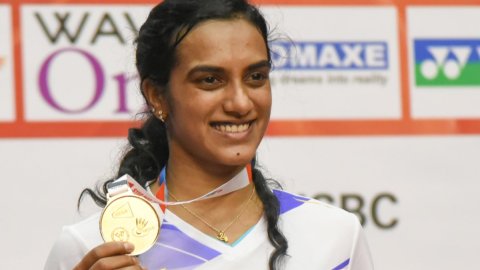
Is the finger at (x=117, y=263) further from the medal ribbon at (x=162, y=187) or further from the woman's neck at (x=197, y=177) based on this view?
the woman's neck at (x=197, y=177)

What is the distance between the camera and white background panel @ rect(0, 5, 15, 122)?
9.70 feet

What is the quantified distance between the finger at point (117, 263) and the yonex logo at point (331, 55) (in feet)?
4.23

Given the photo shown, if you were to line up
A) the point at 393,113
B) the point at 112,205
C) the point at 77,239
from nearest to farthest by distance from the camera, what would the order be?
the point at 112,205 < the point at 77,239 < the point at 393,113

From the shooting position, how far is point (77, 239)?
81.3 inches

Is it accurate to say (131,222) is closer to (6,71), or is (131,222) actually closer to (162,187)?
(162,187)

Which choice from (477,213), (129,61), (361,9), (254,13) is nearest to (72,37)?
(129,61)

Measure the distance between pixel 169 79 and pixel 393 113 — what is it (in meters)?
1.19

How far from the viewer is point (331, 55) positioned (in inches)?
123

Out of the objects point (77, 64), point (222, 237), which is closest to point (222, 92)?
point (222, 237)

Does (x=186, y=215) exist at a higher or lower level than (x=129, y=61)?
lower

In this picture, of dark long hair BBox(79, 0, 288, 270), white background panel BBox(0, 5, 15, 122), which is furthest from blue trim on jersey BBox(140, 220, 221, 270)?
white background panel BBox(0, 5, 15, 122)

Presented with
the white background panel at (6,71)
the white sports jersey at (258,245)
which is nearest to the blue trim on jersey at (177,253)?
the white sports jersey at (258,245)

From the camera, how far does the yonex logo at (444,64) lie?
3.17 m

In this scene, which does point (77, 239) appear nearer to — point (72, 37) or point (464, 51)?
point (72, 37)
